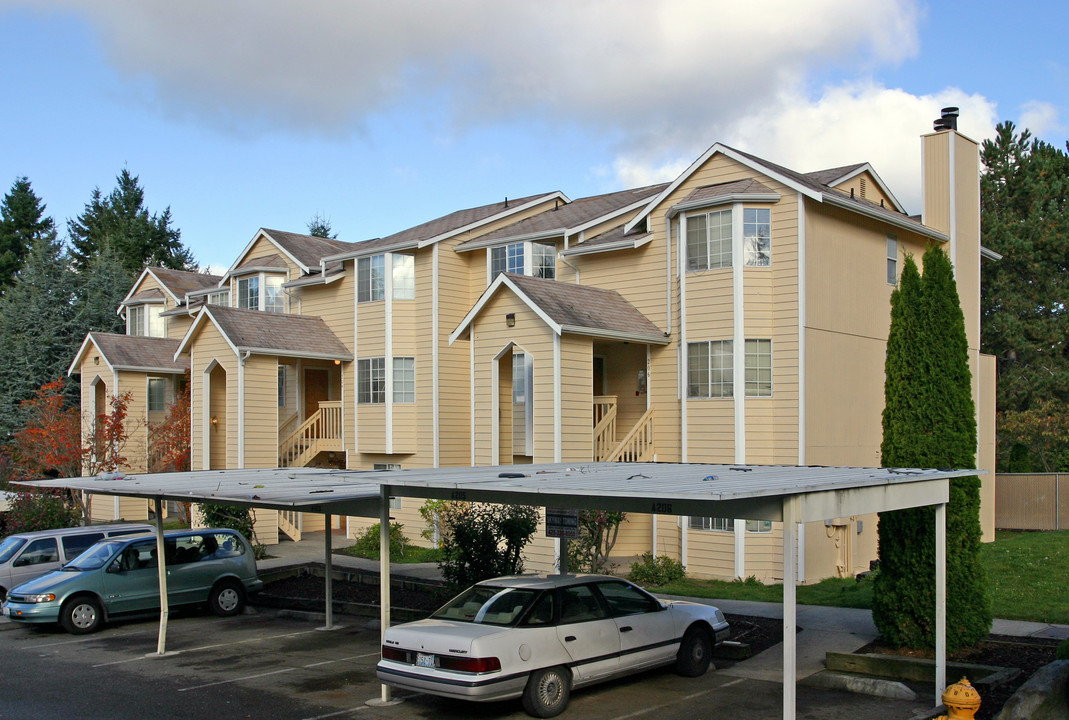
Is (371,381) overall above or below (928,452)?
above

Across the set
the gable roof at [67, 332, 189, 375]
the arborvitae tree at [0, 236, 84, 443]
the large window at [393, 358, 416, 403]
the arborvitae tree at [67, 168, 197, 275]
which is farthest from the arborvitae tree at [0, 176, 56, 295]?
the large window at [393, 358, 416, 403]

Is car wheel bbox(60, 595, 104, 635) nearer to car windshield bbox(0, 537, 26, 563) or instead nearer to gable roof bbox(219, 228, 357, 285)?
Answer: car windshield bbox(0, 537, 26, 563)

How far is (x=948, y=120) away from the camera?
984 inches

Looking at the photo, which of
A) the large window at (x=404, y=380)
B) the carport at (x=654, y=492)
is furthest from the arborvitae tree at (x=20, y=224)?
the carport at (x=654, y=492)

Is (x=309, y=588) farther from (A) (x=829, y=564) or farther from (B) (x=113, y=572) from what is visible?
(A) (x=829, y=564)

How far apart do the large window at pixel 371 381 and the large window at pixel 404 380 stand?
1.31 feet

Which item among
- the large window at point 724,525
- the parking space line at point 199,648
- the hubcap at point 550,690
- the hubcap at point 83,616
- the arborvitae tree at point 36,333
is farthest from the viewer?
the arborvitae tree at point 36,333

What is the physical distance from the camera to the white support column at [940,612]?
34.0 feet

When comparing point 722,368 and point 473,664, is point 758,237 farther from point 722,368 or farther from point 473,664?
point 473,664

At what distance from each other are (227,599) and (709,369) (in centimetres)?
1127

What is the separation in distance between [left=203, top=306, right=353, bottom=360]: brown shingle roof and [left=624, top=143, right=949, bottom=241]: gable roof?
10537 millimetres

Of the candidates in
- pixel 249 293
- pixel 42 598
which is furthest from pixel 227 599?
pixel 249 293

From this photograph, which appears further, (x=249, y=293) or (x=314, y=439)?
(x=249, y=293)

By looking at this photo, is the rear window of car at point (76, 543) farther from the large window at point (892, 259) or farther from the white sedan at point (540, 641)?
the large window at point (892, 259)
